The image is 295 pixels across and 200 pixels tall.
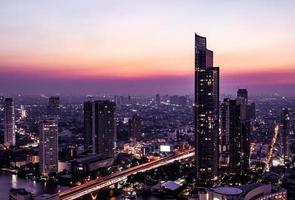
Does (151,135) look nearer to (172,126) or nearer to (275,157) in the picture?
(172,126)

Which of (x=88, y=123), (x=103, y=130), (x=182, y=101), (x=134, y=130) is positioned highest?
(x=182, y=101)

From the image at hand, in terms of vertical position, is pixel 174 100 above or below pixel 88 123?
above

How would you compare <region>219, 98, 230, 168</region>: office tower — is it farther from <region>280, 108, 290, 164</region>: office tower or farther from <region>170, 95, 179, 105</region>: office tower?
<region>170, 95, 179, 105</region>: office tower

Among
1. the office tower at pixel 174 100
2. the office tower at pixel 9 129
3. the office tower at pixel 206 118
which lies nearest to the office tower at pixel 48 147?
the office tower at pixel 206 118

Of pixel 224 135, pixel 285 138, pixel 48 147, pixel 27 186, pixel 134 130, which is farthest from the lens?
pixel 134 130

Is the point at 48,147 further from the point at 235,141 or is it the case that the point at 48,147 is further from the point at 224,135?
the point at 235,141

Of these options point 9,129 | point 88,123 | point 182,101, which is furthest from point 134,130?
point 182,101

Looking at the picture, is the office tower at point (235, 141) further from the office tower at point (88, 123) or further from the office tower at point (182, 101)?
the office tower at point (182, 101)
